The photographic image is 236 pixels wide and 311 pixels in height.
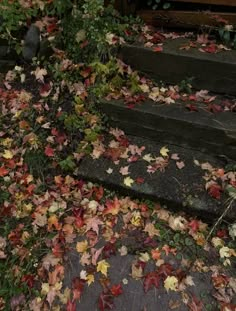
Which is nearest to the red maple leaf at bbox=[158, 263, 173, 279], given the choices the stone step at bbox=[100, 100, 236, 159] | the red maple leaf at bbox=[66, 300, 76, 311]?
the red maple leaf at bbox=[66, 300, 76, 311]

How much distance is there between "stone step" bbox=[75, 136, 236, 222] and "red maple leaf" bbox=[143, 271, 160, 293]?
0.75m

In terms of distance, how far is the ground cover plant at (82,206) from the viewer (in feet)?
11.2

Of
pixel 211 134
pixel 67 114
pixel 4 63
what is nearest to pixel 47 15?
pixel 4 63

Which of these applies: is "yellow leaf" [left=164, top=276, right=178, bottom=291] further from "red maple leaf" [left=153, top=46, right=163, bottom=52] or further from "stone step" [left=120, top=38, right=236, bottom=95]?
"red maple leaf" [left=153, top=46, right=163, bottom=52]

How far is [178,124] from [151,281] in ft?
5.46

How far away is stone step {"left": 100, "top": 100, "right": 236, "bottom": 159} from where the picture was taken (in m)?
3.78

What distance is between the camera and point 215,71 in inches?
155

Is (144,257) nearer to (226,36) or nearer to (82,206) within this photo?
(82,206)

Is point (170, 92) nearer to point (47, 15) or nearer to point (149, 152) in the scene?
point (149, 152)

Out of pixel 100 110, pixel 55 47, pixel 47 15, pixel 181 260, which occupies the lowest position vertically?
pixel 181 260

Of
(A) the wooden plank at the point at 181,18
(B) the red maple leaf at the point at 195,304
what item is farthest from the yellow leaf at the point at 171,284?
(A) the wooden plank at the point at 181,18

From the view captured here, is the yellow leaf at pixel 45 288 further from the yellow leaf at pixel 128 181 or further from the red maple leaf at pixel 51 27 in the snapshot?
the red maple leaf at pixel 51 27

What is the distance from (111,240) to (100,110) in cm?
155

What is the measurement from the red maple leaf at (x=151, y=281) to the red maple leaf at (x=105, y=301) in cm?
34
